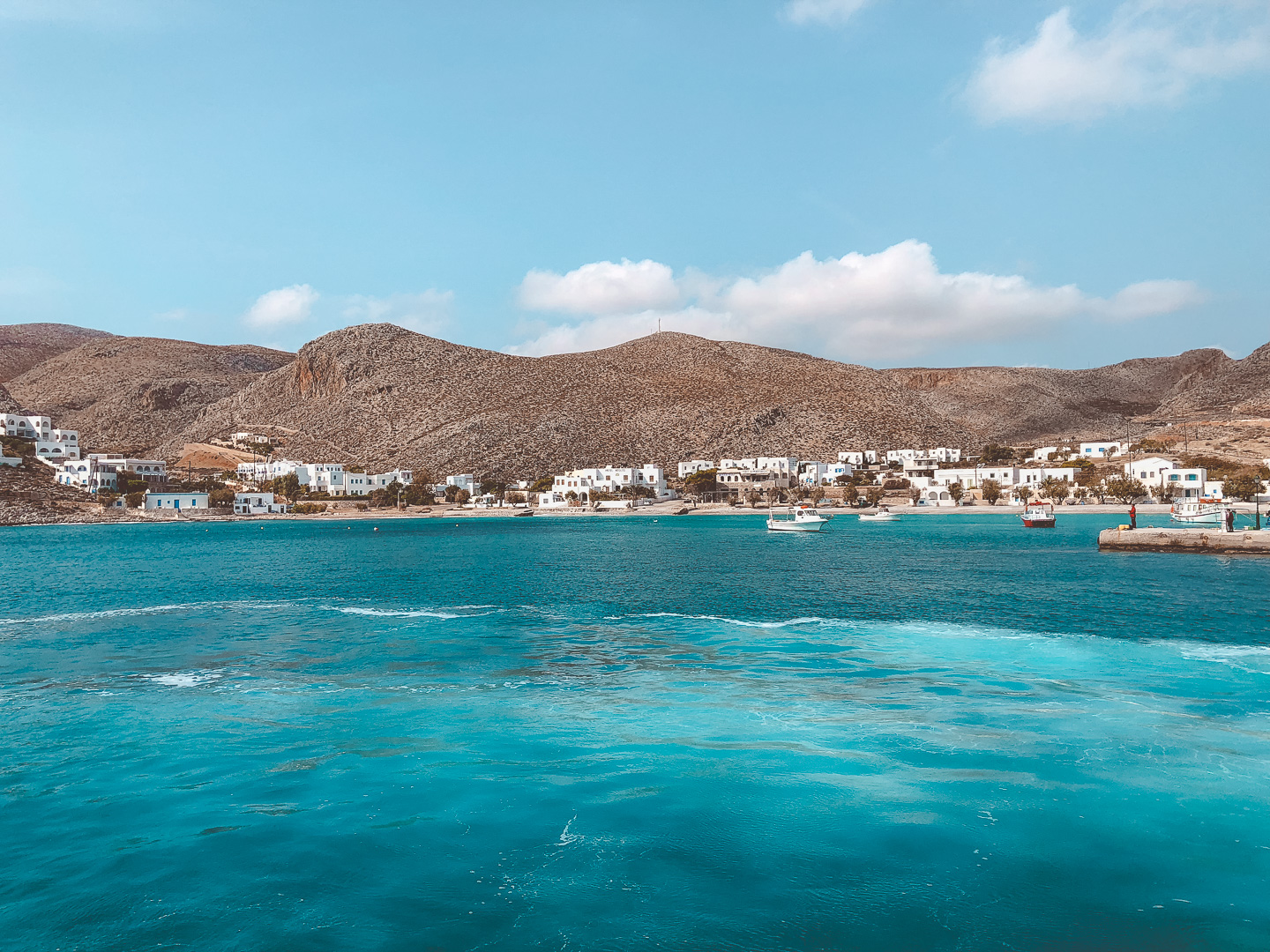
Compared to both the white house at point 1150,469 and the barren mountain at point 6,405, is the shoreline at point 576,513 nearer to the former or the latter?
the white house at point 1150,469

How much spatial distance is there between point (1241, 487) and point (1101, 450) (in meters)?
39.7

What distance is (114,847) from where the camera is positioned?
9469mm

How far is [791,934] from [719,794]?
3.28m

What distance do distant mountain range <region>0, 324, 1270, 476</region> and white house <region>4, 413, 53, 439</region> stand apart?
2788 cm

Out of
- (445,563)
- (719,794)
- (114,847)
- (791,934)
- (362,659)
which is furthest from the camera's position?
(445,563)

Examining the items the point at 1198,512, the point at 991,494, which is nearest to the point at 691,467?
the point at 991,494

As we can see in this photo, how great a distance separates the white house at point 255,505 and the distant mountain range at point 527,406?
2757cm

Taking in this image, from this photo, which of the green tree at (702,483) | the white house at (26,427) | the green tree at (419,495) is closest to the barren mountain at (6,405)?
the white house at (26,427)

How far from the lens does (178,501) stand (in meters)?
109

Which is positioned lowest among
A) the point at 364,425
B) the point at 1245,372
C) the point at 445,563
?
the point at 445,563

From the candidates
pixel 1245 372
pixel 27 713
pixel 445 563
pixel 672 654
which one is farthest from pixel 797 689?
pixel 1245 372

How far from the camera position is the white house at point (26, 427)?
122375mm

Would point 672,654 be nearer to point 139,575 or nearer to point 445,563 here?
point 445,563

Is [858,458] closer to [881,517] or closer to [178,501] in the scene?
[881,517]
